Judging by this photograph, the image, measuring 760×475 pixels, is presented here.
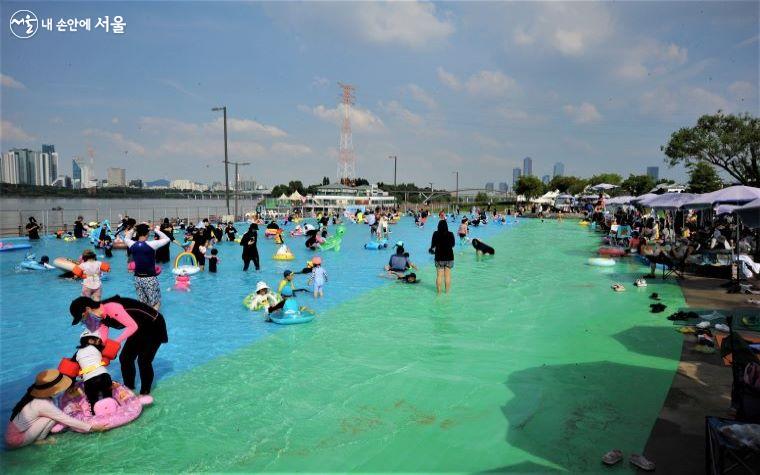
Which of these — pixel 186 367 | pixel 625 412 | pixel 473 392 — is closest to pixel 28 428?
pixel 186 367

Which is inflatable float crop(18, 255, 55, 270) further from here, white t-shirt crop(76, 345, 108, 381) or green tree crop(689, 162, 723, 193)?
green tree crop(689, 162, 723, 193)

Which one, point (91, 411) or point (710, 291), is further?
point (710, 291)

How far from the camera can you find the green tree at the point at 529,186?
260 feet

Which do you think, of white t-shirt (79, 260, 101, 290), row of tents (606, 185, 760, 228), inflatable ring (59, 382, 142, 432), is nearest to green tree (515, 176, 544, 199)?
row of tents (606, 185, 760, 228)

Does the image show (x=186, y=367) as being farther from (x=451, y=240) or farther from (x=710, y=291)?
(x=710, y=291)

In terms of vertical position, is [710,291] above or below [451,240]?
below

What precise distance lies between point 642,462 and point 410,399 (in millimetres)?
2453

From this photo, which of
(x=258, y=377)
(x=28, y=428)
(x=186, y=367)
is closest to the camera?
(x=28, y=428)

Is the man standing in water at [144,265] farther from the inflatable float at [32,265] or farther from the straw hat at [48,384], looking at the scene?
the inflatable float at [32,265]

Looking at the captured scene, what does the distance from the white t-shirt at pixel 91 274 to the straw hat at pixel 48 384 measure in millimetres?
4069

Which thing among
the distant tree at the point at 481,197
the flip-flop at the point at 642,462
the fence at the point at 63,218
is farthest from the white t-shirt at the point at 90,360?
the distant tree at the point at 481,197

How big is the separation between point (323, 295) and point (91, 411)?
701cm

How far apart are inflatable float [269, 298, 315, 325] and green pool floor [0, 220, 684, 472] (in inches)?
9.9

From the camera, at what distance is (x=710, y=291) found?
36.7 feet
